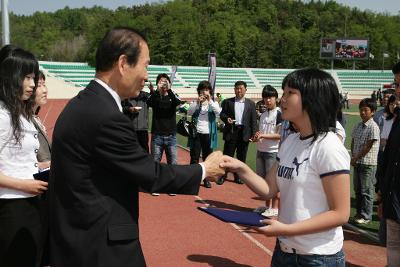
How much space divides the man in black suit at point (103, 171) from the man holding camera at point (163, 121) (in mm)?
6328

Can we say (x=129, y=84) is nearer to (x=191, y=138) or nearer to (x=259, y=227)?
(x=259, y=227)

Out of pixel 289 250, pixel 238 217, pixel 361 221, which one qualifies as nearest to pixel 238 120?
pixel 361 221

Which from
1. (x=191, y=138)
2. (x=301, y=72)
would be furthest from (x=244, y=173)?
(x=191, y=138)

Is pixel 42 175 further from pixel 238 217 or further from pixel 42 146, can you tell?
pixel 238 217

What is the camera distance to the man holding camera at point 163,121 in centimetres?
864

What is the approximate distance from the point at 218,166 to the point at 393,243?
204 centimetres

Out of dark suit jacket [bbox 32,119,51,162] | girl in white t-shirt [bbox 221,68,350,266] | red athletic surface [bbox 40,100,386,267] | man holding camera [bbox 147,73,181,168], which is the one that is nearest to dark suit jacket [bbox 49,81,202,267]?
girl in white t-shirt [bbox 221,68,350,266]

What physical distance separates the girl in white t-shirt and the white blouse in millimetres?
1663

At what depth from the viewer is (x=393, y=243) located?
3855 millimetres

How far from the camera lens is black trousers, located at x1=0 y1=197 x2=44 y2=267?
118 inches

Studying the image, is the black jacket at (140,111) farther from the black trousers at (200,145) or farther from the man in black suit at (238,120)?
the man in black suit at (238,120)

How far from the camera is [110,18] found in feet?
272

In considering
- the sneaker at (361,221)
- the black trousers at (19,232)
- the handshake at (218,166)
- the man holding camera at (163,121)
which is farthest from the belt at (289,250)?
the man holding camera at (163,121)

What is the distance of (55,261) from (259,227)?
102 cm
